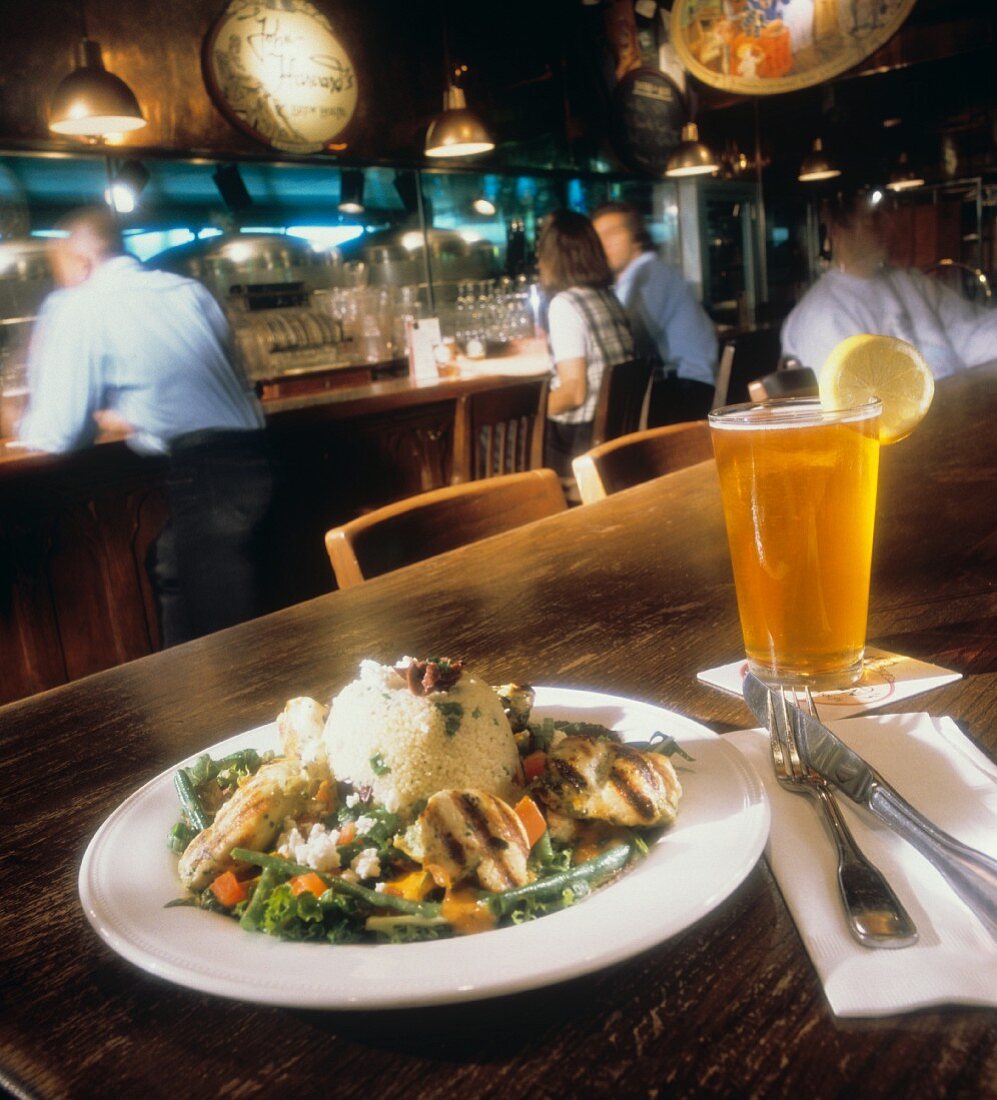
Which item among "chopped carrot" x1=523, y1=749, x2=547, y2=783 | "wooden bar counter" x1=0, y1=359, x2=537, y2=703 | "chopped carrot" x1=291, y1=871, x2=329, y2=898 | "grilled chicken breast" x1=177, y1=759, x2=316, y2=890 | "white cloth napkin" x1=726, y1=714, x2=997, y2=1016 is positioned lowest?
"wooden bar counter" x1=0, y1=359, x2=537, y2=703

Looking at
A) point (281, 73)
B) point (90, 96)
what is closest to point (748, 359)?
point (281, 73)

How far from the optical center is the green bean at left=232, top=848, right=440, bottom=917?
0.54m

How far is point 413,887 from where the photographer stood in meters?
0.57

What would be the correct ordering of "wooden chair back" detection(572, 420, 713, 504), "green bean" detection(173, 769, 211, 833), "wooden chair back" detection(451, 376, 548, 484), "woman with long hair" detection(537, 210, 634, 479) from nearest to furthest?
"green bean" detection(173, 769, 211, 833)
"wooden chair back" detection(572, 420, 713, 504)
"wooden chair back" detection(451, 376, 548, 484)
"woman with long hair" detection(537, 210, 634, 479)

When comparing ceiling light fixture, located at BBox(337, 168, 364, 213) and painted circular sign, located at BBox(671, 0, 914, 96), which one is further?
ceiling light fixture, located at BBox(337, 168, 364, 213)

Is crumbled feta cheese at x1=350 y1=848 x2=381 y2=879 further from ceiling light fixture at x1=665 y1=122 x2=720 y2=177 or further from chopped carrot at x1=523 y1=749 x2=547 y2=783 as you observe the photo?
ceiling light fixture at x1=665 y1=122 x2=720 y2=177

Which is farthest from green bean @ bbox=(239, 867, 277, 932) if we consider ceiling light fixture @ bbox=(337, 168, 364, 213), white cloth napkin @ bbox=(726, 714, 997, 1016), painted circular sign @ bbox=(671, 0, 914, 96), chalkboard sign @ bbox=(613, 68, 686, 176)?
chalkboard sign @ bbox=(613, 68, 686, 176)

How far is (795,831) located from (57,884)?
0.50m

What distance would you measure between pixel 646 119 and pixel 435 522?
7.17m

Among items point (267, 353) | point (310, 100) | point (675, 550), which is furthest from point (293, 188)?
point (675, 550)

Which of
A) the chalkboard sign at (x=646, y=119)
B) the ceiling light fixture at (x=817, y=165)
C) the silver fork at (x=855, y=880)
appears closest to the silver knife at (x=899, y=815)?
the silver fork at (x=855, y=880)

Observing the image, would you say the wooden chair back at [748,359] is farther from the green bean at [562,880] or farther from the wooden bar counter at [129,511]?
the green bean at [562,880]

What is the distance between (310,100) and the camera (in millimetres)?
5500

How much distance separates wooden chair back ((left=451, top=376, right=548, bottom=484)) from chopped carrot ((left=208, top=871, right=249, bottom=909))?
9.07ft
